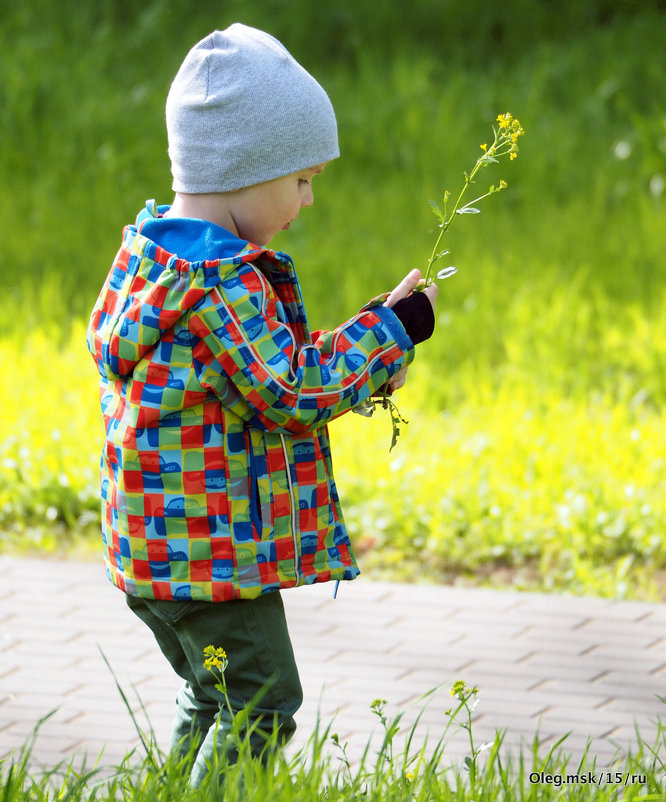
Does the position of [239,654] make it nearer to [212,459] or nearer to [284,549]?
[284,549]

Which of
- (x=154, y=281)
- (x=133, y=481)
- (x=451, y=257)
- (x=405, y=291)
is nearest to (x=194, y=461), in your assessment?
(x=133, y=481)

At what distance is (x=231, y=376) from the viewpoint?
2307 mm

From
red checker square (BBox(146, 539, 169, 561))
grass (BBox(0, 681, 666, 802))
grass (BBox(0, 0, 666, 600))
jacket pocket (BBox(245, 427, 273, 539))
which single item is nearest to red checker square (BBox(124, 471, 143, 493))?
red checker square (BBox(146, 539, 169, 561))

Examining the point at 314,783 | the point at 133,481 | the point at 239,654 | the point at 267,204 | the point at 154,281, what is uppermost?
the point at 267,204

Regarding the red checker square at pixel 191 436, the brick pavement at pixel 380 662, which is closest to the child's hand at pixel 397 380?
the red checker square at pixel 191 436

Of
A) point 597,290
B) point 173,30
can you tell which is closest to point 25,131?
point 173,30

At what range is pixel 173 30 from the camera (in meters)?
11.7

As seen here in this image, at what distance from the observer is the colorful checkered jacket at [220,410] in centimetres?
230

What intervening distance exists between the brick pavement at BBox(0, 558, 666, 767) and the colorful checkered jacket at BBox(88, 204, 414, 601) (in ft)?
3.12

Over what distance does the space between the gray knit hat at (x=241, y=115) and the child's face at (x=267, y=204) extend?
0.04m

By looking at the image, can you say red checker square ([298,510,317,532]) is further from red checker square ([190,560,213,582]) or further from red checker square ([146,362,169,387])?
red checker square ([146,362,169,387])

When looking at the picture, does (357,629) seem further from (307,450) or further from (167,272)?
(167,272)

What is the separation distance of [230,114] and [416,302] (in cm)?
53

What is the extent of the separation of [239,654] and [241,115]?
42.6 inches
